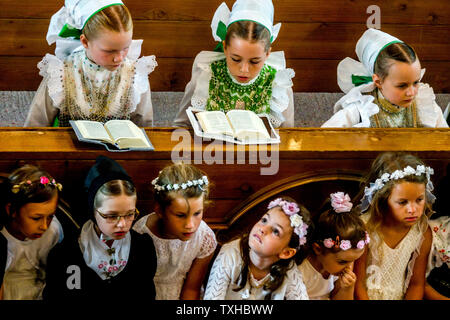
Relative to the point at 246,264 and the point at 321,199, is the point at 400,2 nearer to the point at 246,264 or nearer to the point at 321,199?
the point at 321,199

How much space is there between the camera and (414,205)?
3.21 meters

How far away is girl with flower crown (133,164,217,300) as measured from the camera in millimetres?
2982

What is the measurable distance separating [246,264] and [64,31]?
1448 millimetres

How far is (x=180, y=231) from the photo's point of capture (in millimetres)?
3021

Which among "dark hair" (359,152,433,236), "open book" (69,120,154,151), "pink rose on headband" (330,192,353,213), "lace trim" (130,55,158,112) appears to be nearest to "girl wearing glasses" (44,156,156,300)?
"open book" (69,120,154,151)

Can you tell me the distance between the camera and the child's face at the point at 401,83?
3.59 m

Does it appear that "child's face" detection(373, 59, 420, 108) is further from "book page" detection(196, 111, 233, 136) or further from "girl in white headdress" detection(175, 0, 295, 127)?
"book page" detection(196, 111, 233, 136)

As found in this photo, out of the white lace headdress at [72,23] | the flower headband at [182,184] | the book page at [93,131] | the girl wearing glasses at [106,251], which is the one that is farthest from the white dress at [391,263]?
the white lace headdress at [72,23]

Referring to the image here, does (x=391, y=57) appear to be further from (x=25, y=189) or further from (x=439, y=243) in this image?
(x=25, y=189)

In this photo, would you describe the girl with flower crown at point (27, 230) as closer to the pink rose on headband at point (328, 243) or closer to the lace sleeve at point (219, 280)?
the lace sleeve at point (219, 280)

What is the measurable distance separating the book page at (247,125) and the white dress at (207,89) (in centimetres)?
42

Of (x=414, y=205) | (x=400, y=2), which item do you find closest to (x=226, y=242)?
(x=414, y=205)

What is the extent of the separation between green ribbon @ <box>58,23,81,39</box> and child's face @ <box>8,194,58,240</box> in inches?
38.2

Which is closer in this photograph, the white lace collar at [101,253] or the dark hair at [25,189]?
the dark hair at [25,189]
